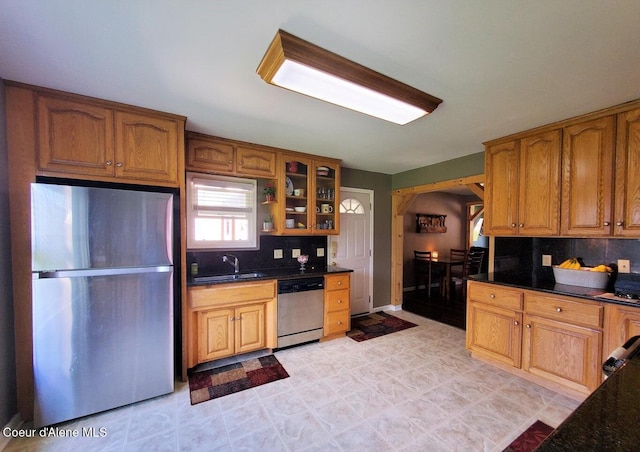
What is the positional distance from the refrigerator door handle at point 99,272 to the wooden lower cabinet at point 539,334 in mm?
2973

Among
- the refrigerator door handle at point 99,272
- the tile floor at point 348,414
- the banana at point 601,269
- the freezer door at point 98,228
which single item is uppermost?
the freezer door at point 98,228

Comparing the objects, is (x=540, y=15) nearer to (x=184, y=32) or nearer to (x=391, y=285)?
(x=184, y=32)

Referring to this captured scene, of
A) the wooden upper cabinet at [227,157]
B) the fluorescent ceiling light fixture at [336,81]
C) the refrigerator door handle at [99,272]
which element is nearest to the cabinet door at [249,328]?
the refrigerator door handle at [99,272]

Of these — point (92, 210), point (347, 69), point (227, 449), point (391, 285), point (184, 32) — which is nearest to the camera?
point (184, 32)

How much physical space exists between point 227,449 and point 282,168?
8.38 feet

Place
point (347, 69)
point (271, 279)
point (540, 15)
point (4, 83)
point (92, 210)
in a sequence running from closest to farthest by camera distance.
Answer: point (540, 15)
point (347, 69)
point (4, 83)
point (92, 210)
point (271, 279)

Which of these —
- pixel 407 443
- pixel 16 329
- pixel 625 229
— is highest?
pixel 625 229

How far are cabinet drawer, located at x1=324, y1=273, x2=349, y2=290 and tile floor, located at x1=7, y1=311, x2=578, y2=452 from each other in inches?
32.9

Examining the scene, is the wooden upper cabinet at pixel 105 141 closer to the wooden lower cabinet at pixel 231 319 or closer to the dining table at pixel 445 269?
the wooden lower cabinet at pixel 231 319

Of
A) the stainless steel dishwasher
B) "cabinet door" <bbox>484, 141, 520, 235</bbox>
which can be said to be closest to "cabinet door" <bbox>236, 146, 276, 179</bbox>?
the stainless steel dishwasher

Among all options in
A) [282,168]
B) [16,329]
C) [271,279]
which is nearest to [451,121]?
[282,168]

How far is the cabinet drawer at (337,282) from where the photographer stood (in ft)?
10.3

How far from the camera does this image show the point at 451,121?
7.56 ft

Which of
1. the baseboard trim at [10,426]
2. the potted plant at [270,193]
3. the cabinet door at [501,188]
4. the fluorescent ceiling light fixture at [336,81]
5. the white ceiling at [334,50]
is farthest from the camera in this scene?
the potted plant at [270,193]
